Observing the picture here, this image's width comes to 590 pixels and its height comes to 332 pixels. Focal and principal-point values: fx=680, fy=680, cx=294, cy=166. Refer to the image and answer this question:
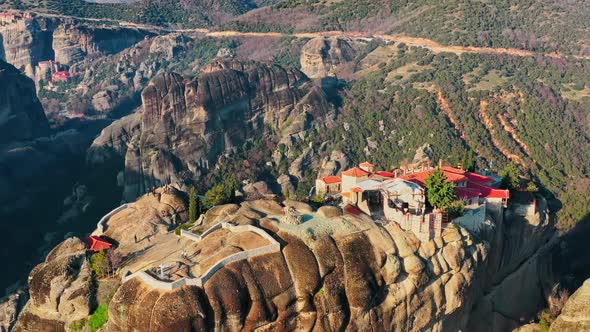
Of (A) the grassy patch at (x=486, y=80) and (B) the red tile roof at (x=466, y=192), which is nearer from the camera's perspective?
(B) the red tile roof at (x=466, y=192)

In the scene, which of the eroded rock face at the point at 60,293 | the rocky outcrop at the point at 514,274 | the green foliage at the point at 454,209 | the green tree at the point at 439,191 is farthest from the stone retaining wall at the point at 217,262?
the rocky outcrop at the point at 514,274

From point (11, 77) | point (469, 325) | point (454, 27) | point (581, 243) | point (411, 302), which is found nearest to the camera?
point (411, 302)

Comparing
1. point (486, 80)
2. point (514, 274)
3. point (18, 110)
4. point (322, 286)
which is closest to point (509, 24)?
point (486, 80)

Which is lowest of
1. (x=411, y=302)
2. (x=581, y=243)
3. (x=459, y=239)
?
(x=581, y=243)

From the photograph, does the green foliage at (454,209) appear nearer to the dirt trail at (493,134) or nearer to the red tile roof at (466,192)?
the red tile roof at (466,192)

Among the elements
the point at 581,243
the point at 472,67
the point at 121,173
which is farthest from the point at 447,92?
the point at 121,173

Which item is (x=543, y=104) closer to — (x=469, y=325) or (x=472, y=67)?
(x=472, y=67)
